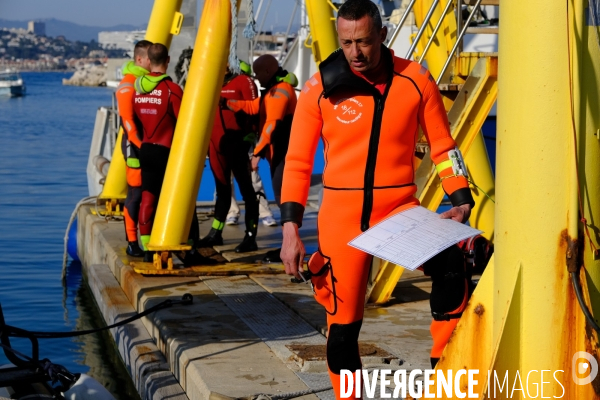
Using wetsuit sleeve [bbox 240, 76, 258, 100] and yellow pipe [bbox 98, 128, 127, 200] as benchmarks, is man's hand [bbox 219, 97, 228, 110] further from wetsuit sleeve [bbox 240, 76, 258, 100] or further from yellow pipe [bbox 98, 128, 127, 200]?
yellow pipe [bbox 98, 128, 127, 200]

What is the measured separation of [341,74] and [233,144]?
16.7 feet

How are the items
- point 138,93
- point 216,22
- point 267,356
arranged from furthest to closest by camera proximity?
point 138,93 → point 216,22 → point 267,356

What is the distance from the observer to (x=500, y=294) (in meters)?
4.10

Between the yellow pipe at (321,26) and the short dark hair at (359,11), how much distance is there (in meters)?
4.63

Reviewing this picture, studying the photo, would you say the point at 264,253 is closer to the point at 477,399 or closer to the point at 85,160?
the point at 477,399

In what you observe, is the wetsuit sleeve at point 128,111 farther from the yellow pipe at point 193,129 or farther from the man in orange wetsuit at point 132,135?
the yellow pipe at point 193,129

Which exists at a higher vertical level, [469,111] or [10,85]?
[469,111]

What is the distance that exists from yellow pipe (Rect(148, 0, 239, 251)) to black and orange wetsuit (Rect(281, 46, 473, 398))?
11.7 ft

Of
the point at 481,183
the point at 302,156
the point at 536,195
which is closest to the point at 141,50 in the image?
the point at 481,183

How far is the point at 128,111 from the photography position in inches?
344

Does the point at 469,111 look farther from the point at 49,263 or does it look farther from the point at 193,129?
the point at 49,263

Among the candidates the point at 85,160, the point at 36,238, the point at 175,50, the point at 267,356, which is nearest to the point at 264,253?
the point at 267,356

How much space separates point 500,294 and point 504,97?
2.64 feet

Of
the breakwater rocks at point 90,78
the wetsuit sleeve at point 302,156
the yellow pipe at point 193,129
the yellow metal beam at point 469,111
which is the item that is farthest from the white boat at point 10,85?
the wetsuit sleeve at point 302,156
